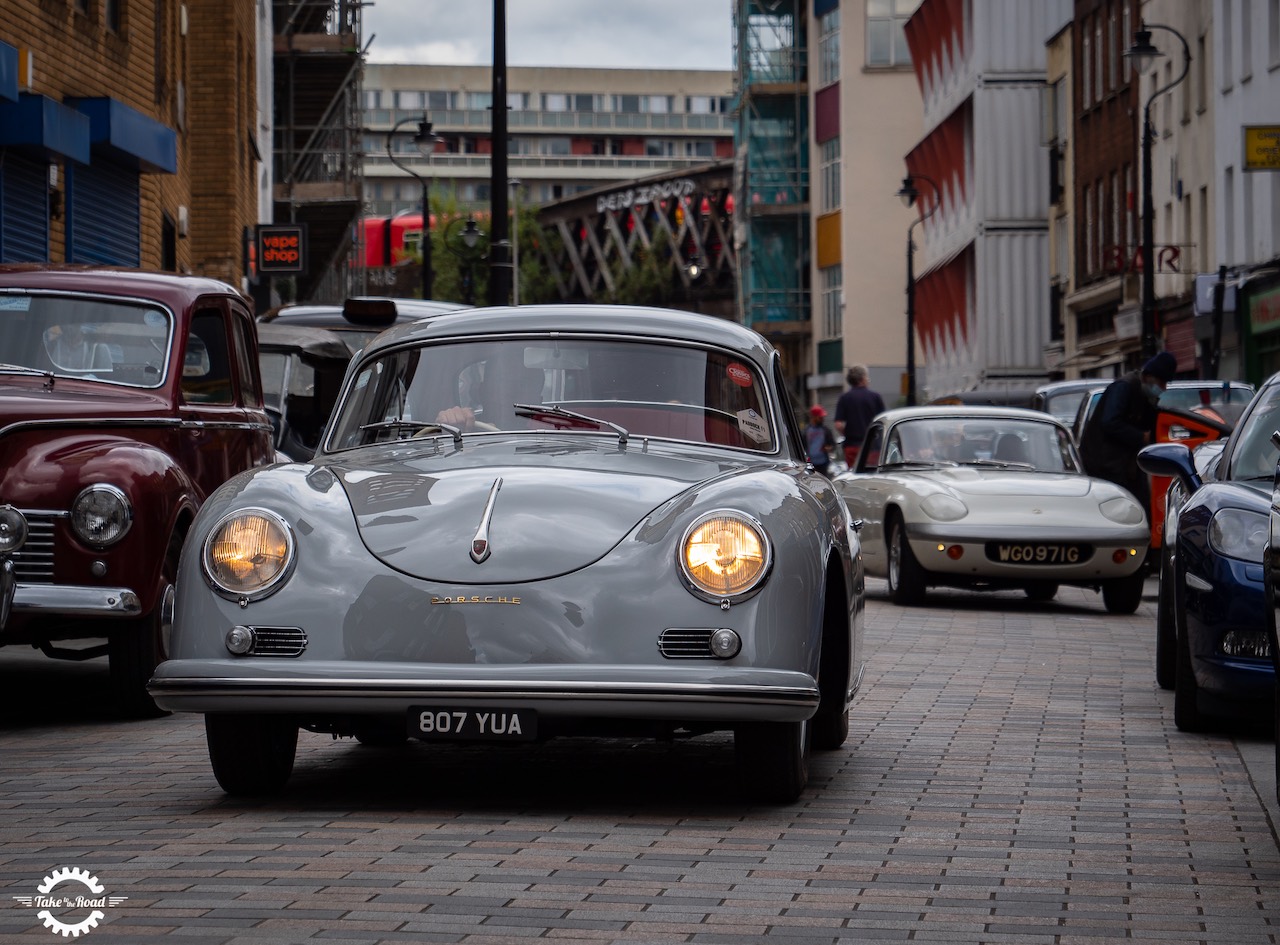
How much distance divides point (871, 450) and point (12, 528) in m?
10.5

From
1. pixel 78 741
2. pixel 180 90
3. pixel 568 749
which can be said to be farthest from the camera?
pixel 180 90

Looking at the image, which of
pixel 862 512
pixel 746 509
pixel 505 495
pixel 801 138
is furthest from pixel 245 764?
pixel 801 138

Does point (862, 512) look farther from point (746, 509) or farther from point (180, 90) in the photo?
point (180, 90)

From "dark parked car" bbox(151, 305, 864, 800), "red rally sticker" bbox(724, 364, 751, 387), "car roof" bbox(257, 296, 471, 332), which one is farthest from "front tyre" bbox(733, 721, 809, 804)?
"car roof" bbox(257, 296, 471, 332)

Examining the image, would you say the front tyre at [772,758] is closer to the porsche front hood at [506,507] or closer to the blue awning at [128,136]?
the porsche front hood at [506,507]

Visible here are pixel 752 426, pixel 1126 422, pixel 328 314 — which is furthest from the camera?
pixel 328 314

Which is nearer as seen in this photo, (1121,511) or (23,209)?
(1121,511)

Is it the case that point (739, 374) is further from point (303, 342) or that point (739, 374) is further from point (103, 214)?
point (103, 214)

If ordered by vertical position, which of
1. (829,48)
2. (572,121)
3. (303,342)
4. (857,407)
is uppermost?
(572,121)

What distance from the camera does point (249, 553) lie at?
23.2 feet

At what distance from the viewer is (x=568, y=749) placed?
8.70m

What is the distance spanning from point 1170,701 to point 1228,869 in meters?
4.75

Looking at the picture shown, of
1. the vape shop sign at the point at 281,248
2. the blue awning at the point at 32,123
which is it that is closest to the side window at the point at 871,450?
the blue awning at the point at 32,123

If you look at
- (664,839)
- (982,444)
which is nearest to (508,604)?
(664,839)
